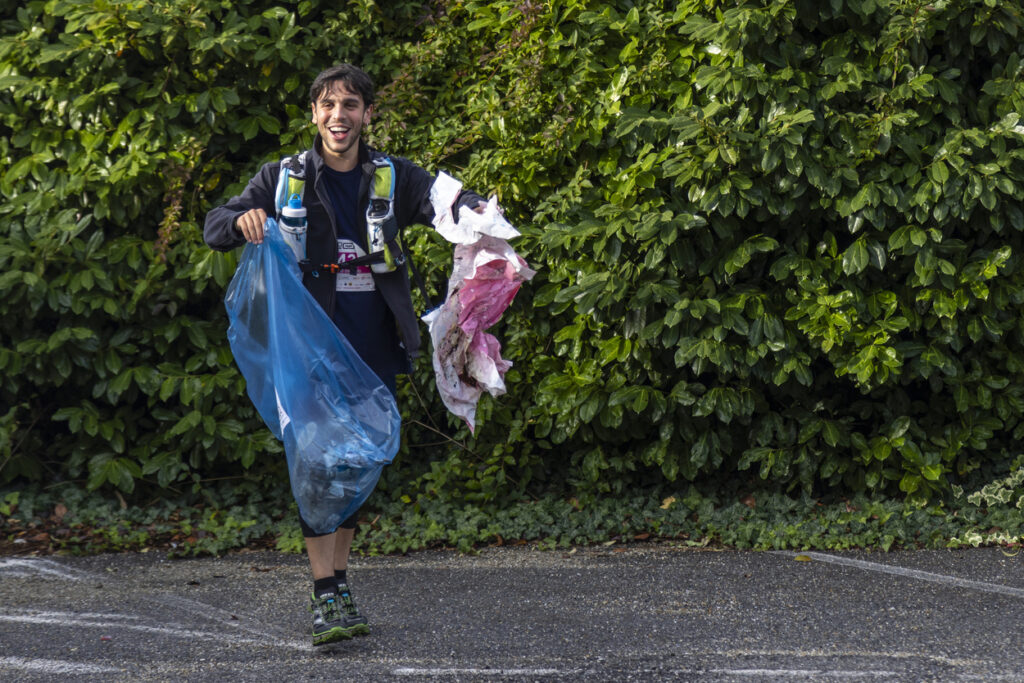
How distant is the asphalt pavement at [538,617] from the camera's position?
4.20 metres

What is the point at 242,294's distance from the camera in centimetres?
461

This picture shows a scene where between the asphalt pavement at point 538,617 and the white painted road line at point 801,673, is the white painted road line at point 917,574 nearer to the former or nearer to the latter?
the asphalt pavement at point 538,617

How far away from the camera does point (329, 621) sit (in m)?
4.46

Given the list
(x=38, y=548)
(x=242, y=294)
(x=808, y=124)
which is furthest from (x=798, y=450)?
(x=38, y=548)

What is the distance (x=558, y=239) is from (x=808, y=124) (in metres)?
1.31

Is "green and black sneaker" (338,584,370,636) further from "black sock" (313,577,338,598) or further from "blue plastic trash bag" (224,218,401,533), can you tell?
"blue plastic trash bag" (224,218,401,533)

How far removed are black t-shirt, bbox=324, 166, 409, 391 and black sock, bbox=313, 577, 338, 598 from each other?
769mm

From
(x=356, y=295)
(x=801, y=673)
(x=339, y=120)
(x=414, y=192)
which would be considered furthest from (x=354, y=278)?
(x=801, y=673)

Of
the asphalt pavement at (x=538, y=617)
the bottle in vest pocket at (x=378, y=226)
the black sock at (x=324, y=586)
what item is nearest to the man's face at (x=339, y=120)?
the bottle in vest pocket at (x=378, y=226)

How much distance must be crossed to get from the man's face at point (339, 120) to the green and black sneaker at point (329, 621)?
62.1 inches

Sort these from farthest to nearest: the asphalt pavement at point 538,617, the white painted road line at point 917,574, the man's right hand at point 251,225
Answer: the white painted road line at point 917,574, the man's right hand at point 251,225, the asphalt pavement at point 538,617

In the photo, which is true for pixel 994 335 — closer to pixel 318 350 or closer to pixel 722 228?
pixel 722 228

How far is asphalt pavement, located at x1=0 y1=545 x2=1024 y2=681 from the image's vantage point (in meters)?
4.20

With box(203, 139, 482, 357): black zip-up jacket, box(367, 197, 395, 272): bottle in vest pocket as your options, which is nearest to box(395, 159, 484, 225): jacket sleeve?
box(203, 139, 482, 357): black zip-up jacket
